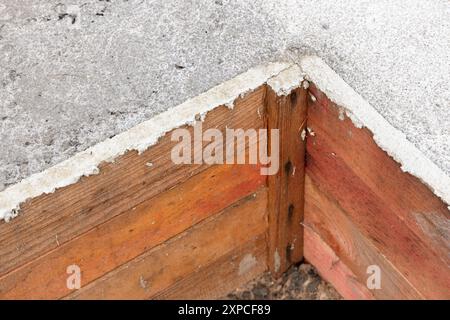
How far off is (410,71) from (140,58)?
0.73 m

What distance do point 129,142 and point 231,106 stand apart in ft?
0.94

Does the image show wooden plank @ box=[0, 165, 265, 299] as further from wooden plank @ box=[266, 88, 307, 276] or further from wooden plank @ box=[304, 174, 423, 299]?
wooden plank @ box=[304, 174, 423, 299]

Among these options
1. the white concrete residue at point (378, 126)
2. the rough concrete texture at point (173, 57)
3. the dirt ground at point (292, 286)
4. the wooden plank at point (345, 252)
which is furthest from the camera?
the dirt ground at point (292, 286)

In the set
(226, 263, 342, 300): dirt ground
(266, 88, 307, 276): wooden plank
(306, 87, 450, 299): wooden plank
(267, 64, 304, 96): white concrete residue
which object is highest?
(267, 64, 304, 96): white concrete residue

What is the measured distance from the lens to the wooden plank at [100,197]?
176 cm

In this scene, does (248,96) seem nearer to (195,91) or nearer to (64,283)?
(195,91)

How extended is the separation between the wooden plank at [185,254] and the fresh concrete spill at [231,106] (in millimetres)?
460

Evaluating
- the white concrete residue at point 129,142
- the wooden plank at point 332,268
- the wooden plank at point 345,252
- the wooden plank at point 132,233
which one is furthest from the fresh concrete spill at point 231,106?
the wooden plank at point 332,268

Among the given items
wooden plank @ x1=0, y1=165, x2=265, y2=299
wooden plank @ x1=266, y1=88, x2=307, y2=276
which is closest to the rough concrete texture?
wooden plank @ x1=266, y1=88, x2=307, y2=276

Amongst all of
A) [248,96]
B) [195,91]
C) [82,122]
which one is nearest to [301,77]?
[248,96]

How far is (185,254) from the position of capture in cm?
225

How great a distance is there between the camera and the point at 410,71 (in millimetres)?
1922

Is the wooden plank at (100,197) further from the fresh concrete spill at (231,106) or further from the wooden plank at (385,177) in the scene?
the wooden plank at (385,177)

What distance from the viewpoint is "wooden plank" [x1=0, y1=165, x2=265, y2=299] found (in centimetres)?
192
